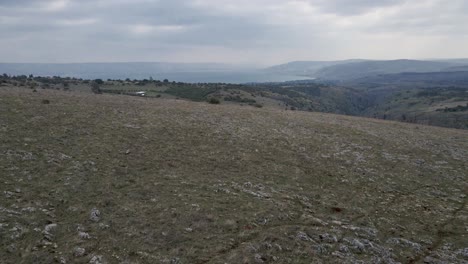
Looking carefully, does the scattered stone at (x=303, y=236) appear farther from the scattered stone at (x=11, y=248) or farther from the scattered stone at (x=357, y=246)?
the scattered stone at (x=11, y=248)

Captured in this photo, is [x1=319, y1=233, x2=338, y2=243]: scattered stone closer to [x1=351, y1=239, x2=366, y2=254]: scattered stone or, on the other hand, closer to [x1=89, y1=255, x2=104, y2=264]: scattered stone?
[x1=351, y1=239, x2=366, y2=254]: scattered stone

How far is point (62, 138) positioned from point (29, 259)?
40.3 ft

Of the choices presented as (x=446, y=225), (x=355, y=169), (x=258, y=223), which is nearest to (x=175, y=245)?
(x=258, y=223)

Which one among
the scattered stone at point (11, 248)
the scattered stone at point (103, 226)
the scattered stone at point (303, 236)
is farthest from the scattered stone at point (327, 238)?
the scattered stone at point (11, 248)

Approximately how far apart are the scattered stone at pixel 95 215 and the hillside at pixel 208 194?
76 millimetres

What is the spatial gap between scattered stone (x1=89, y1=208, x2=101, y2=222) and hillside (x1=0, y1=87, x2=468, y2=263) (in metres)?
0.08

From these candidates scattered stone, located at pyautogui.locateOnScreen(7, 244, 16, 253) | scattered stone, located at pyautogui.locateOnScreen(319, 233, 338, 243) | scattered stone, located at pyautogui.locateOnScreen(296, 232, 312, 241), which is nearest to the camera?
scattered stone, located at pyautogui.locateOnScreen(7, 244, 16, 253)

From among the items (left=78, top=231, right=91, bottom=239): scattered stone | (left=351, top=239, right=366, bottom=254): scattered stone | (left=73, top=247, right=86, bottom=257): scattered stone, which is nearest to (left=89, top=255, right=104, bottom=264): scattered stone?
(left=73, top=247, right=86, bottom=257): scattered stone

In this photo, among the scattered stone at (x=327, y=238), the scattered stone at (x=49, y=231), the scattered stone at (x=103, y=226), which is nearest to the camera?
the scattered stone at (x=49, y=231)

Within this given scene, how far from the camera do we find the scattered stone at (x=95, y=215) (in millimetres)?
12461

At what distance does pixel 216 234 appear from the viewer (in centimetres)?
1218

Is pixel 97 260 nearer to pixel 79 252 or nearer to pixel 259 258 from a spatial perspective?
pixel 79 252

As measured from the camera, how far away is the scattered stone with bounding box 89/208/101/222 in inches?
491

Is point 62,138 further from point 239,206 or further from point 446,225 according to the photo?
point 446,225
